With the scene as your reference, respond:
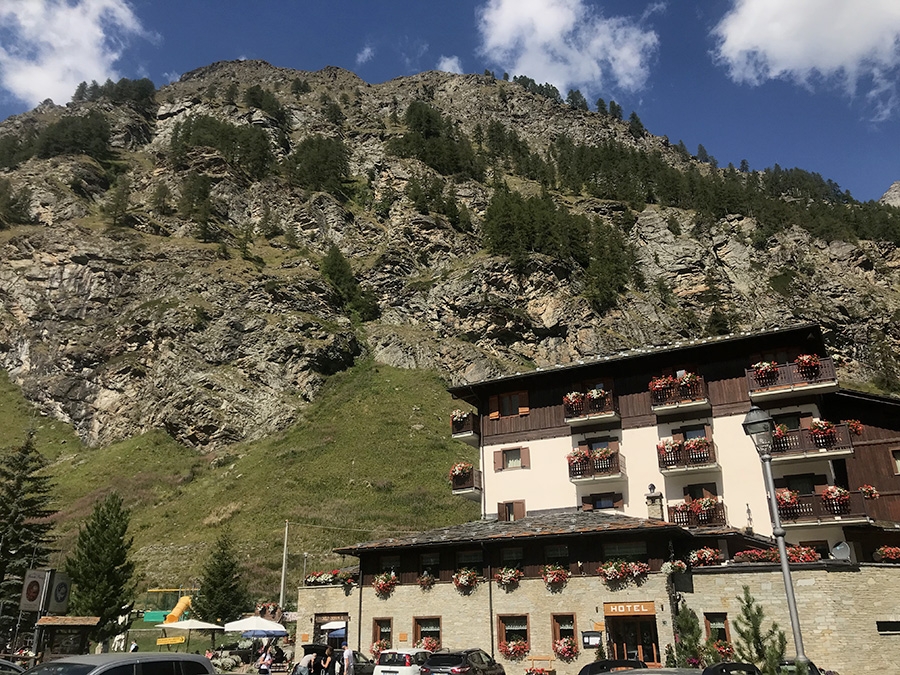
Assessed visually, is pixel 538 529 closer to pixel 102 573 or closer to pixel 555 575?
pixel 555 575

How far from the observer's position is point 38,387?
81000 mm

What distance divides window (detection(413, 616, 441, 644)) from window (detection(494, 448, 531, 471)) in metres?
10.5

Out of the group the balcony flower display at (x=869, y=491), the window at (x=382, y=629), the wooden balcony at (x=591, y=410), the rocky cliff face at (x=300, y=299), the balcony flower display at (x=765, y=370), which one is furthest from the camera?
the rocky cliff face at (x=300, y=299)

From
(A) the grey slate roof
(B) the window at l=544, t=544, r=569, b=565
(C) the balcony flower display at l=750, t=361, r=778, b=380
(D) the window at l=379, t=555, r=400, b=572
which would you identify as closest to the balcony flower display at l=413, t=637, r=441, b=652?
(D) the window at l=379, t=555, r=400, b=572

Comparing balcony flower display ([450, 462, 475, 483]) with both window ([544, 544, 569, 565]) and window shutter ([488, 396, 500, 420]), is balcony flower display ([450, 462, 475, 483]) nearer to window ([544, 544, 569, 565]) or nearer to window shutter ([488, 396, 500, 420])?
window shutter ([488, 396, 500, 420])

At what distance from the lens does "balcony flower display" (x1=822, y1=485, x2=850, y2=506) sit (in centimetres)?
2981

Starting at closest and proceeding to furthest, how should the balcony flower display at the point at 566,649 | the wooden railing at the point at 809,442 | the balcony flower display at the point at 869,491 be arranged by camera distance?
the balcony flower display at the point at 566,649 < the wooden railing at the point at 809,442 < the balcony flower display at the point at 869,491

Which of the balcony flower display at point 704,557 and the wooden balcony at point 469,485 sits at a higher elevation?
the wooden balcony at point 469,485

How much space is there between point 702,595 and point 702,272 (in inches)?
3136

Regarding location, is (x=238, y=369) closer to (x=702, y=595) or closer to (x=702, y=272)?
(x=702, y=595)

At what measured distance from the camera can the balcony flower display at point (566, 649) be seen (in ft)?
84.4

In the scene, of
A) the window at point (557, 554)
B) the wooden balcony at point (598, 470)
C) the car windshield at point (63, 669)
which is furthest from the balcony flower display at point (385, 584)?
the car windshield at point (63, 669)

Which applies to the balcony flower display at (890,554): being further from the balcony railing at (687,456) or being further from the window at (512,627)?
the window at (512,627)

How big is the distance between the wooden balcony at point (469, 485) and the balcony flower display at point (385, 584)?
7.98 meters
